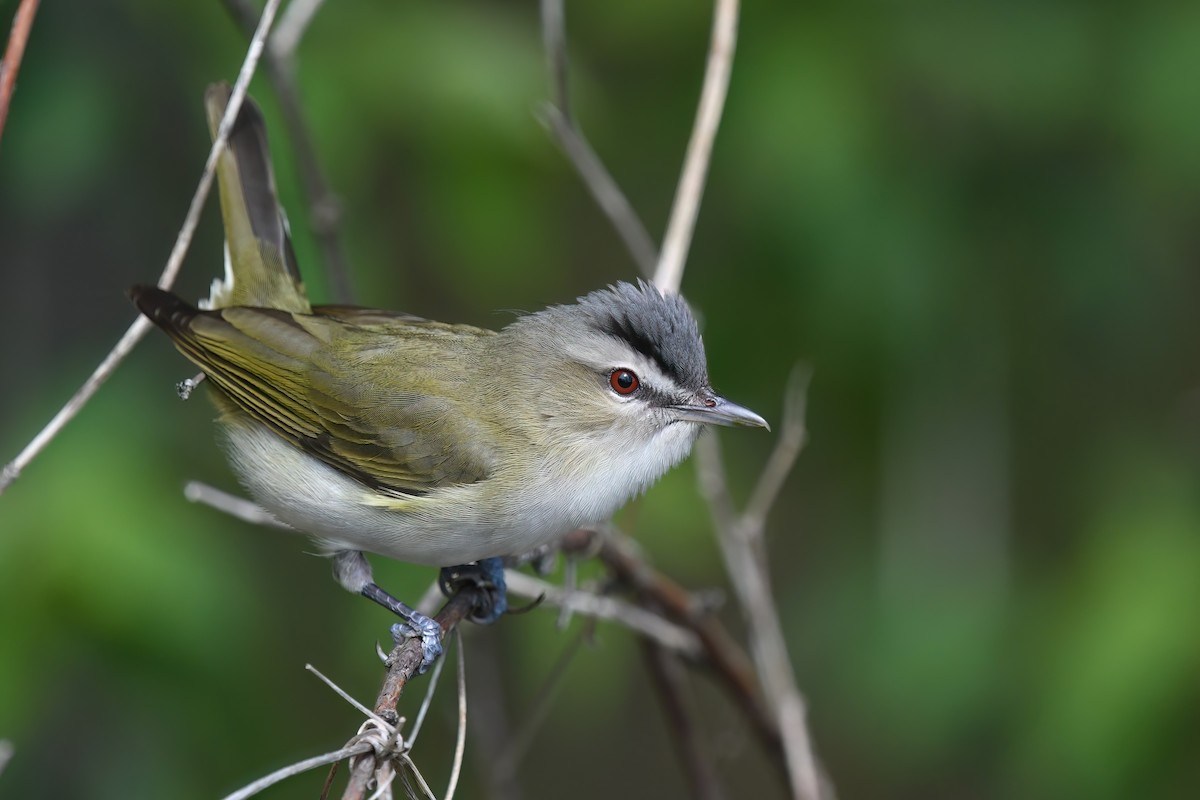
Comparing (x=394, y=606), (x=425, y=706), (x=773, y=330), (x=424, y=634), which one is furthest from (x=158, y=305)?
(x=773, y=330)

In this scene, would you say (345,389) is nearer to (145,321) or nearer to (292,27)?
(145,321)

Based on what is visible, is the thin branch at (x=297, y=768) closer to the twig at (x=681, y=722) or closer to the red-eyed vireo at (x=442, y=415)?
the red-eyed vireo at (x=442, y=415)

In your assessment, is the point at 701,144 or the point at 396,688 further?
the point at 701,144

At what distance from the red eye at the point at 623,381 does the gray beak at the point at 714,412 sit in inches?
5.1

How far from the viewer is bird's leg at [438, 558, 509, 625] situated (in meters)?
3.38

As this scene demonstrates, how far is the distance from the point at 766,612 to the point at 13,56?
2.18 m

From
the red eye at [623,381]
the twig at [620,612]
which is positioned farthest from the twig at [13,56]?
the twig at [620,612]

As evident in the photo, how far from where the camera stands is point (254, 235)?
3936mm

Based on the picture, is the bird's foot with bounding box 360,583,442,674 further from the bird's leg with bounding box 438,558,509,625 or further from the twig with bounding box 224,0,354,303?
the twig with bounding box 224,0,354,303

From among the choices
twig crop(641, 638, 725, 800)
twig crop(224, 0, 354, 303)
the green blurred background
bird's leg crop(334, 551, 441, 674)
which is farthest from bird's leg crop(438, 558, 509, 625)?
twig crop(224, 0, 354, 303)

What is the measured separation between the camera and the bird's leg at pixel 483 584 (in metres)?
3.38

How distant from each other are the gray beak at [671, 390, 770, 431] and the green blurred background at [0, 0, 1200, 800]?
39.3 inches

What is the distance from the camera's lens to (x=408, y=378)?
Result: 3.58 metres

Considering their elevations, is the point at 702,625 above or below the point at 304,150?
below
